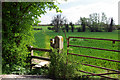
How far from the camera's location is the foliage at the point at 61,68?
3.17 m

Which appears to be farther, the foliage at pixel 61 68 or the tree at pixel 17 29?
the tree at pixel 17 29

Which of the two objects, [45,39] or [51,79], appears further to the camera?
[45,39]

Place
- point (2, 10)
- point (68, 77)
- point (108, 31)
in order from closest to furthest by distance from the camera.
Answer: point (68, 77) → point (2, 10) → point (108, 31)

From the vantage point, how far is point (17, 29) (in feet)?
13.4

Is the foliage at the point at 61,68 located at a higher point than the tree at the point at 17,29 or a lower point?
lower

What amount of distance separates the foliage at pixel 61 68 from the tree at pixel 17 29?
1.44m

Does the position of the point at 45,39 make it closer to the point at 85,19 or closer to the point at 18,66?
the point at 18,66

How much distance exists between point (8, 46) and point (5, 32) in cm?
46

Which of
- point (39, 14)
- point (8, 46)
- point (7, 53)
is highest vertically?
point (39, 14)

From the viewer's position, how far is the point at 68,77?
3180 millimetres

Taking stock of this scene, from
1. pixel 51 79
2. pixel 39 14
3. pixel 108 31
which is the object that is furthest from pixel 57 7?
pixel 108 31

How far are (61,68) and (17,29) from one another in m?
2.05

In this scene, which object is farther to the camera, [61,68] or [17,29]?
[17,29]

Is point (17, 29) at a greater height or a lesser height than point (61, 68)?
greater
